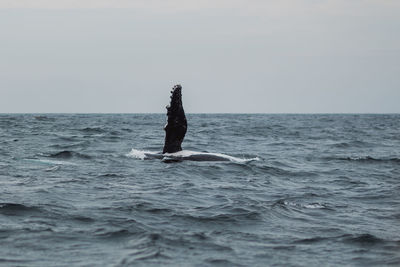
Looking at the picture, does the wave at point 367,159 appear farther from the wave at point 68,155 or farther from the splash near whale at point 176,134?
the wave at point 68,155

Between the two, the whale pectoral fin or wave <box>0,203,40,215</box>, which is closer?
wave <box>0,203,40,215</box>

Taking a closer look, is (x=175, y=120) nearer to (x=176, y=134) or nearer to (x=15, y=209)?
(x=176, y=134)

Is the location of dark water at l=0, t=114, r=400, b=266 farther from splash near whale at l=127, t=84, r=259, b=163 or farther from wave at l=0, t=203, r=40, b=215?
splash near whale at l=127, t=84, r=259, b=163

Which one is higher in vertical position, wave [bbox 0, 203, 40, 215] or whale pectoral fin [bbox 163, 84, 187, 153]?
whale pectoral fin [bbox 163, 84, 187, 153]

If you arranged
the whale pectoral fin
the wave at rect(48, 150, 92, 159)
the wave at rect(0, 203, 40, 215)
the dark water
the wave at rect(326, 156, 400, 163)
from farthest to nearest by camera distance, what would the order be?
1. the wave at rect(326, 156, 400, 163)
2. the wave at rect(48, 150, 92, 159)
3. the whale pectoral fin
4. the wave at rect(0, 203, 40, 215)
5. the dark water

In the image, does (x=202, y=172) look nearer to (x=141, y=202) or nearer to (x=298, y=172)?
(x=298, y=172)

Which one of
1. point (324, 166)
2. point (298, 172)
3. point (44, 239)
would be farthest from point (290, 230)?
point (324, 166)

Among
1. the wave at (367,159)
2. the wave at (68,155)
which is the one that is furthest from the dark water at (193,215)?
the wave at (367,159)

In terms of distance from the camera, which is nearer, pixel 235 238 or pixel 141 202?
pixel 235 238

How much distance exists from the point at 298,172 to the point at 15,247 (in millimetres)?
11323

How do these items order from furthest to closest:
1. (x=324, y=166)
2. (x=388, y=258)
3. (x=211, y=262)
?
(x=324, y=166) < (x=388, y=258) < (x=211, y=262)

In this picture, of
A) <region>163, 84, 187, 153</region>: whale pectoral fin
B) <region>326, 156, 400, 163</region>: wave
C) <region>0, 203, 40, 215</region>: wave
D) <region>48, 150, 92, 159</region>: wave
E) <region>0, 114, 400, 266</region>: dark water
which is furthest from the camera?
<region>326, 156, 400, 163</region>: wave

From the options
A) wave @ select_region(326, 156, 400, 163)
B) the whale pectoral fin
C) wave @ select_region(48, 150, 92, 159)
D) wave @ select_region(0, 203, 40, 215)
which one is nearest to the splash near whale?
the whale pectoral fin

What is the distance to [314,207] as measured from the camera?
1073 cm
